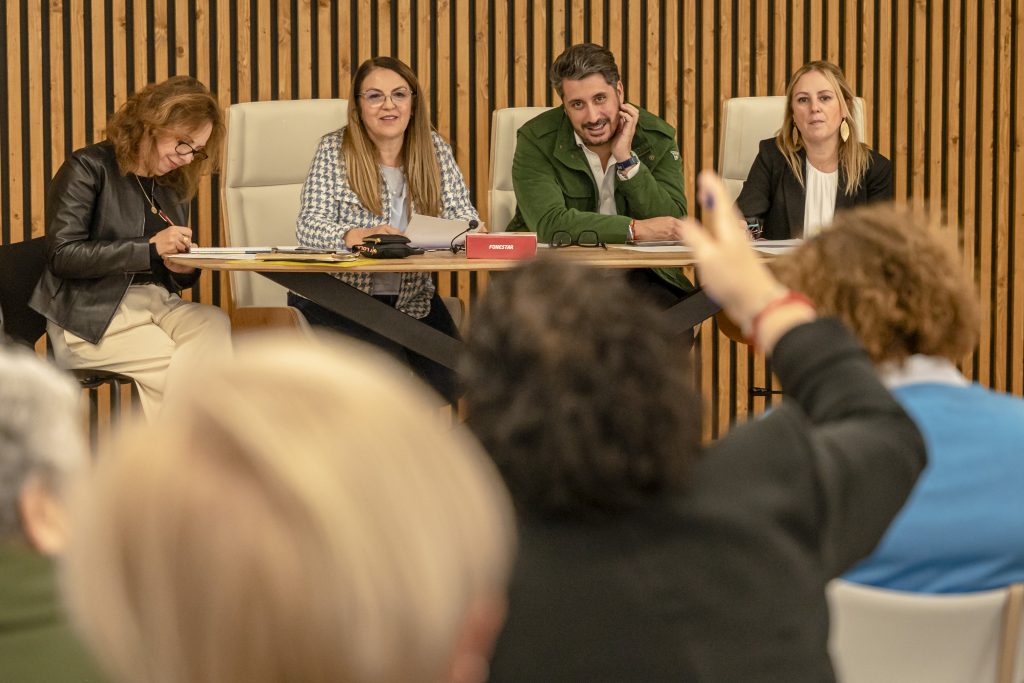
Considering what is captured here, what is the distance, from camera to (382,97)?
13.3 feet

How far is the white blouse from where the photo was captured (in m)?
4.53

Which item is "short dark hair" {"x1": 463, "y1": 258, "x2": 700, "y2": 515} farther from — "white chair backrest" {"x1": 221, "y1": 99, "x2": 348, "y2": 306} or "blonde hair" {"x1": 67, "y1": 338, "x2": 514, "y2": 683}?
"white chair backrest" {"x1": 221, "y1": 99, "x2": 348, "y2": 306}

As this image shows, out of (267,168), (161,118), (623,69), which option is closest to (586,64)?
(267,168)

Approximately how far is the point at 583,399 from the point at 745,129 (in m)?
3.99

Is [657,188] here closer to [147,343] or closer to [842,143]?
[842,143]

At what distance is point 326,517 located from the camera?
20.4 inches

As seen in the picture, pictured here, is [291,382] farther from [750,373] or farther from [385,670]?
[750,373]

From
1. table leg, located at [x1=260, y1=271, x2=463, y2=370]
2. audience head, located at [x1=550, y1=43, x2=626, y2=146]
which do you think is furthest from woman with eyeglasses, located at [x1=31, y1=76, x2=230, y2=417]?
audience head, located at [x1=550, y1=43, x2=626, y2=146]

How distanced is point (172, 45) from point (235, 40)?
0.27 meters

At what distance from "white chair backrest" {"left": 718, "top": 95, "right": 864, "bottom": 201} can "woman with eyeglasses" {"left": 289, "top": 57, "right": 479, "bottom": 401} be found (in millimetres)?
1136

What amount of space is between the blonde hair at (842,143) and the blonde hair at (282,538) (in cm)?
412

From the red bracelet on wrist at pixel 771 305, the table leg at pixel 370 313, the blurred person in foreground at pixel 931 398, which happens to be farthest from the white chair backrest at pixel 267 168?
the red bracelet on wrist at pixel 771 305

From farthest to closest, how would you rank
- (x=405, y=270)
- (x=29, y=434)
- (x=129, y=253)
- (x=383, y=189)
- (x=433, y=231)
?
(x=383, y=189), (x=129, y=253), (x=433, y=231), (x=405, y=270), (x=29, y=434)

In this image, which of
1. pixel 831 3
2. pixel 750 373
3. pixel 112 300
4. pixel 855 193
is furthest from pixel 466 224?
pixel 831 3
